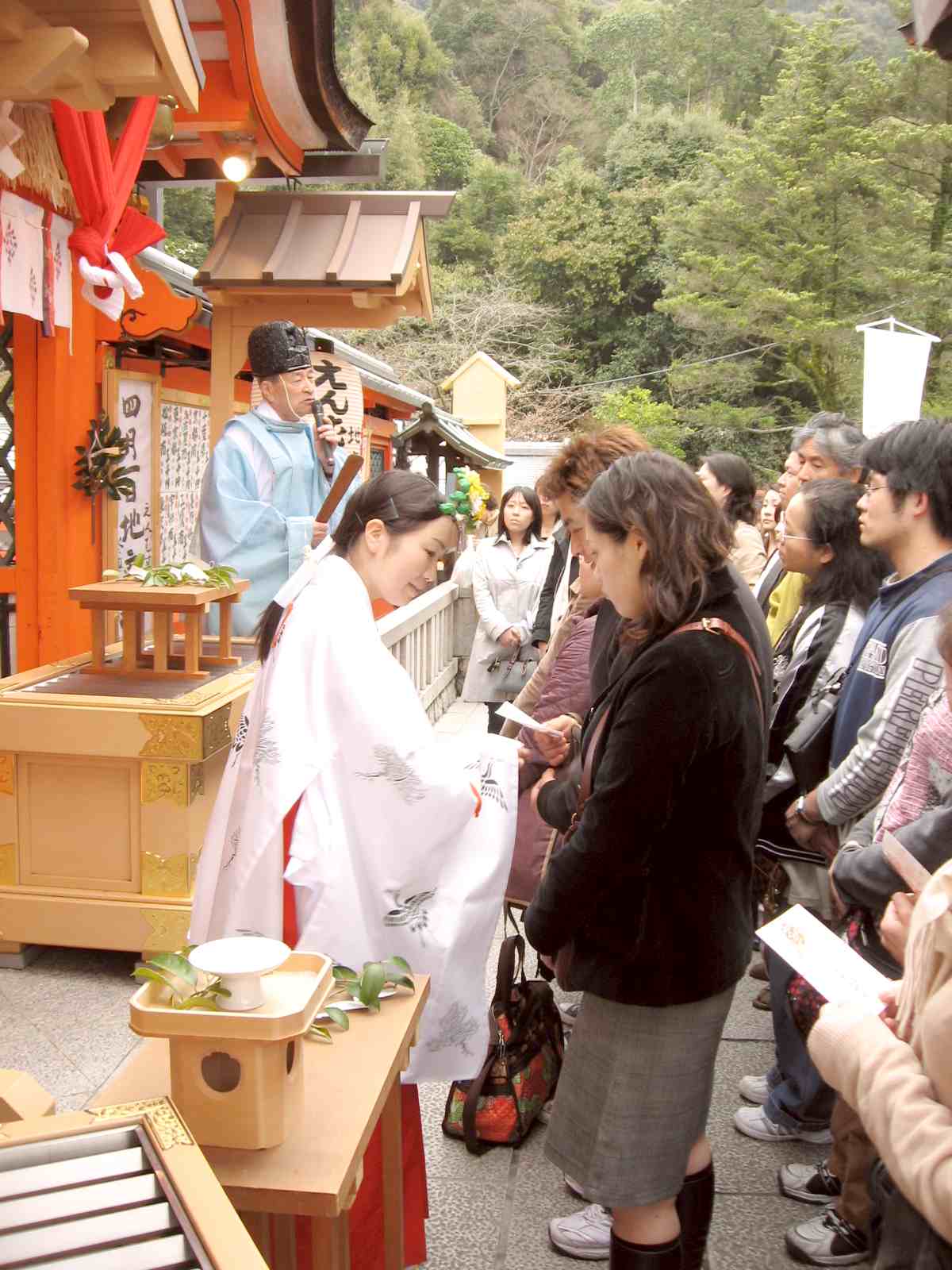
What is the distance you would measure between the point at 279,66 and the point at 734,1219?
5314 mm

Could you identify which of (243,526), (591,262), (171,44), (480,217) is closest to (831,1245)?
(171,44)

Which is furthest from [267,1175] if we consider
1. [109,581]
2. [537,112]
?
[537,112]

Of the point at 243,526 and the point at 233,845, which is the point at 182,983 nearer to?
the point at 233,845

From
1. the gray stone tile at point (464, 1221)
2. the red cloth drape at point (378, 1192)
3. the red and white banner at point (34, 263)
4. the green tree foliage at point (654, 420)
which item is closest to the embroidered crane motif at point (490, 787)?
the red cloth drape at point (378, 1192)

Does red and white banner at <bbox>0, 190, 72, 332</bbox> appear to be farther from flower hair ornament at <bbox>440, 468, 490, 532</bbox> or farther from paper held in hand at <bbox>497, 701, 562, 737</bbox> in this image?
paper held in hand at <bbox>497, 701, 562, 737</bbox>

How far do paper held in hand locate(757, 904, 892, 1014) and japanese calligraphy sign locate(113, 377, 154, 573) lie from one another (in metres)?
5.16

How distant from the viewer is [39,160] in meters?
4.73

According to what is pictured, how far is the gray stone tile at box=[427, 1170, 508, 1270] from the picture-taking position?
278 cm

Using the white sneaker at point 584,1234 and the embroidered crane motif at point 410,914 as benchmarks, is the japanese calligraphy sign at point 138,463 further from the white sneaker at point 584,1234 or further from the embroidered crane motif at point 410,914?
the white sneaker at point 584,1234

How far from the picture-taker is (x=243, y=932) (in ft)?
8.26

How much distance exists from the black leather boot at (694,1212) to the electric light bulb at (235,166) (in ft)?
18.8

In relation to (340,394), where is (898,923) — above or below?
below

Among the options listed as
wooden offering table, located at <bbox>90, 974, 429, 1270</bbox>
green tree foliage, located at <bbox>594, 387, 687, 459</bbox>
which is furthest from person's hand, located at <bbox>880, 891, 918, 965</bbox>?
green tree foliage, located at <bbox>594, 387, 687, 459</bbox>

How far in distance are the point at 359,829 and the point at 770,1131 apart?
1.73m
